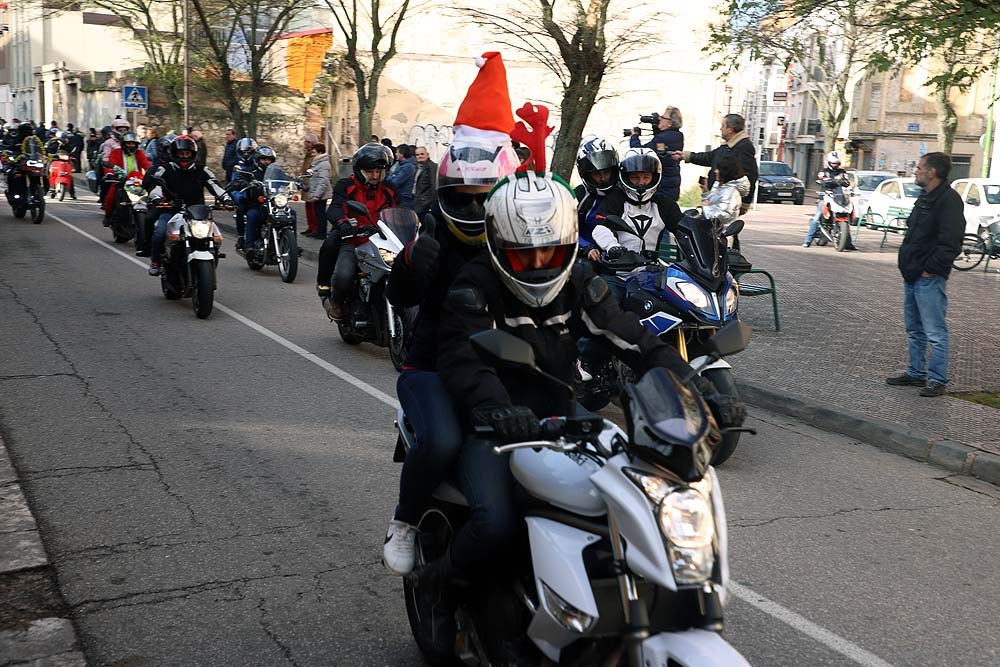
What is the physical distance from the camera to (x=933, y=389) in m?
8.85

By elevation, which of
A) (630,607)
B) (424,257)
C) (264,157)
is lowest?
(630,607)

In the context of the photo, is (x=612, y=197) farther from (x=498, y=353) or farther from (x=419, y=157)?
(x=419, y=157)

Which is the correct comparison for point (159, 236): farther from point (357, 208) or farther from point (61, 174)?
point (61, 174)

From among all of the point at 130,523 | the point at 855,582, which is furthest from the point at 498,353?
the point at 130,523

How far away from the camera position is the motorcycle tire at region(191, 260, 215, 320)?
37.4 feet

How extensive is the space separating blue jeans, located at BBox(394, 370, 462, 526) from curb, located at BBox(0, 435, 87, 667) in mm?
1378

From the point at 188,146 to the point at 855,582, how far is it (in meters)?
9.70

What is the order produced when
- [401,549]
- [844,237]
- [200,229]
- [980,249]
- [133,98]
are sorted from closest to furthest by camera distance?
[401,549], [200,229], [980,249], [844,237], [133,98]

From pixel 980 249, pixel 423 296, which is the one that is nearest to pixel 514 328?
pixel 423 296

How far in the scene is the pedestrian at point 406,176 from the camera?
1969 cm

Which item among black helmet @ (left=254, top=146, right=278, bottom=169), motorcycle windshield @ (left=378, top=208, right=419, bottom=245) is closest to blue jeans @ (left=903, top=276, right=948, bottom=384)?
motorcycle windshield @ (left=378, top=208, right=419, bottom=245)

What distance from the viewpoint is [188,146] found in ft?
41.0

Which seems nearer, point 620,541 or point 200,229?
point 620,541

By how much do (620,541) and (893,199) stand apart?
2798cm
